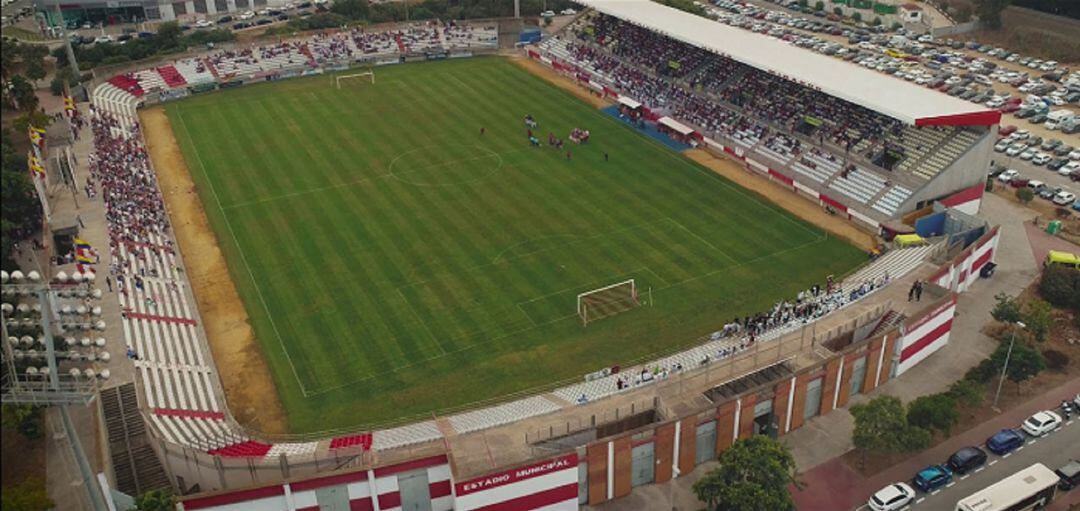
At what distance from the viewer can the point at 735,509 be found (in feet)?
124

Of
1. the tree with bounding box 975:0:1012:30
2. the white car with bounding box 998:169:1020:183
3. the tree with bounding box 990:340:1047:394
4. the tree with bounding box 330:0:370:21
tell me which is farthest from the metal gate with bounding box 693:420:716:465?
the tree with bounding box 975:0:1012:30

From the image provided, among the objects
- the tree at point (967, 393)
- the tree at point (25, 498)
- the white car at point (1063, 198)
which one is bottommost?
the white car at point (1063, 198)

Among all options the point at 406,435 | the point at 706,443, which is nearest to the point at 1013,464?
the point at 706,443

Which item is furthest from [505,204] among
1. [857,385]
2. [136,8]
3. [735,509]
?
[136,8]

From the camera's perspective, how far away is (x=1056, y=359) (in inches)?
2061

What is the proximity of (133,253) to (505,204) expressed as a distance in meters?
29.6

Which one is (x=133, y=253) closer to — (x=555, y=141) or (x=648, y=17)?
(x=555, y=141)

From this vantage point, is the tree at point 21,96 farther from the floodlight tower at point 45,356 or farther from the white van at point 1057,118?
the white van at point 1057,118

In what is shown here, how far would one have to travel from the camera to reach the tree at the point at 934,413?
144 feet

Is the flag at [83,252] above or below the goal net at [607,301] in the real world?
above

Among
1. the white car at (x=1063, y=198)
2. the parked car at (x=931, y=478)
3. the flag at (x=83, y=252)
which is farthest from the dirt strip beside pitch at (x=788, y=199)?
the flag at (x=83, y=252)

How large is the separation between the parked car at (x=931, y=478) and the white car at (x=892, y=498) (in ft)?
3.07

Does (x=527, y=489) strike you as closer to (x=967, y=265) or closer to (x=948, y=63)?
(x=967, y=265)

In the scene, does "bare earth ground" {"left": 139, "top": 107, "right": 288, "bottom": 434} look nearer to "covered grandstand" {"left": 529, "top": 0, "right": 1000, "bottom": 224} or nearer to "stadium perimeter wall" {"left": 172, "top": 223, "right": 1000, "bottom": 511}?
"stadium perimeter wall" {"left": 172, "top": 223, "right": 1000, "bottom": 511}
